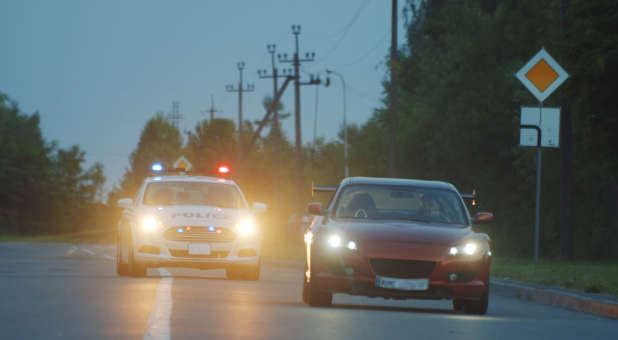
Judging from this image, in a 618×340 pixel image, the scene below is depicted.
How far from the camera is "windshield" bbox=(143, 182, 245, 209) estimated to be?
2048 centimetres

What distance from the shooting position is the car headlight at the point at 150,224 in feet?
63.1

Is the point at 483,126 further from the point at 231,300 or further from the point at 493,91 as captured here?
the point at 231,300

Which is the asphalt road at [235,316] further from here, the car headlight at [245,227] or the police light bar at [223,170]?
the police light bar at [223,170]

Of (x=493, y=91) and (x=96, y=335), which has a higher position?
(x=493, y=91)

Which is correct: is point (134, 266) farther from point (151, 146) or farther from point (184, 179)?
point (151, 146)

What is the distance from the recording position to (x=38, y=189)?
362 ft

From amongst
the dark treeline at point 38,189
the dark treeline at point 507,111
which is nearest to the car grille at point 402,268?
the dark treeline at point 507,111

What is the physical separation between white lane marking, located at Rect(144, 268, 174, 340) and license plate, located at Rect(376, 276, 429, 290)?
2.34 metres

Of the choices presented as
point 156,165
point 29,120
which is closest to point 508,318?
point 156,165

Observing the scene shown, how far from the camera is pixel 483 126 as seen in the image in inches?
1861

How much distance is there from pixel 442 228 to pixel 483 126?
33.5 m

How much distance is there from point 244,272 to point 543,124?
7.23 meters

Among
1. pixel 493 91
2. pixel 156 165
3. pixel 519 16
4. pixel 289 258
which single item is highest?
pixel 519 16

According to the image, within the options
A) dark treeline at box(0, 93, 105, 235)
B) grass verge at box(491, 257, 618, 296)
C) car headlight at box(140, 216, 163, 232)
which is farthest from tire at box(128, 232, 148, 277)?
dark treeline at box(0, 93, 105, 235)
